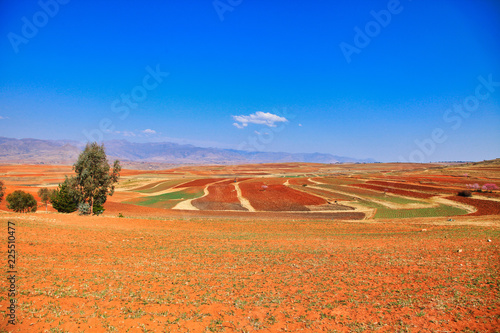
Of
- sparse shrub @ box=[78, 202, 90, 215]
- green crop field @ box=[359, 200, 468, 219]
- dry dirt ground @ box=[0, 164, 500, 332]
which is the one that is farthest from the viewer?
green crop field @ box=[359, 200, 468, 219]

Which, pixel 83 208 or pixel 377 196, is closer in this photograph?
pixel 83 208

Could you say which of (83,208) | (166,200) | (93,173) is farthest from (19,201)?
(166,200)

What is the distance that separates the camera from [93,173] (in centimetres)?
3594

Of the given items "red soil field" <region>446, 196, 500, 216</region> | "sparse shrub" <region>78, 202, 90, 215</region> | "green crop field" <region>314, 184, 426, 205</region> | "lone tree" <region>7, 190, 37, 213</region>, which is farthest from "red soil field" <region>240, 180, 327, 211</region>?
"lone tree" <region>7, 190, 37, 213</region>

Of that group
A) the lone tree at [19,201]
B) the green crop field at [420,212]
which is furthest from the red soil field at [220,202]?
the lone tree at [19,201]

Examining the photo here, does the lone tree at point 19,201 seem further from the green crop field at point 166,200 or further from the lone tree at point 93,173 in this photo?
the green crop field at point 166,200

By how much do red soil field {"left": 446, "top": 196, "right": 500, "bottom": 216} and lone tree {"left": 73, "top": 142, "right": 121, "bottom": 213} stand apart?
60.5 m

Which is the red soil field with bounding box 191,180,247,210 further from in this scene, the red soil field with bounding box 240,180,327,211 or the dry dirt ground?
the dry dirt ground

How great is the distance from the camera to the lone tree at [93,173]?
35.3m

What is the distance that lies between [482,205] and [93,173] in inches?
2752

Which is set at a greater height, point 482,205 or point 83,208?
point 83,208

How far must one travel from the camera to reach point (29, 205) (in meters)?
43.2

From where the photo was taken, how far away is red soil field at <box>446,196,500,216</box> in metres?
43.8

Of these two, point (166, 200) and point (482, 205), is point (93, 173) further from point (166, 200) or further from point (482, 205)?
point (482, 205)
